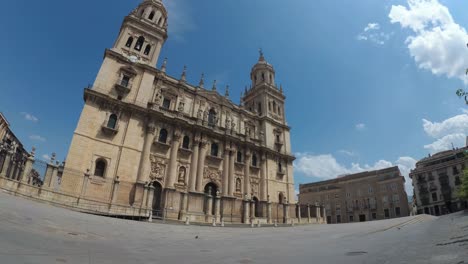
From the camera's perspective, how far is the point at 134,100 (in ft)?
80.4

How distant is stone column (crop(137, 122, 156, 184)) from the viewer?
2220 centimetres

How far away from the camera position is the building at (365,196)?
47844 millimetres

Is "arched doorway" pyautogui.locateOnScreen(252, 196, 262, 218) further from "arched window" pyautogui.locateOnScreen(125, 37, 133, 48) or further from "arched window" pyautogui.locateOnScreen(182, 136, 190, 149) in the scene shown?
"arched window" pyautogui.locateOnScreen(125, 37, 133, 48)

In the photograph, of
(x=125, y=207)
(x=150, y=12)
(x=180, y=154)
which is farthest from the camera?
(x=150, y=12)

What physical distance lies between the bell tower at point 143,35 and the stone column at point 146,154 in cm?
782

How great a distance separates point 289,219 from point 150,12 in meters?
30.7

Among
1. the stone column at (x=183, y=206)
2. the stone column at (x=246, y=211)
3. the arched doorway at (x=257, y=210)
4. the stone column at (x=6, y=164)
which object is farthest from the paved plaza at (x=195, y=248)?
the arched doorway at (x=257, y=210)

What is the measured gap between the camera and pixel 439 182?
153 feet

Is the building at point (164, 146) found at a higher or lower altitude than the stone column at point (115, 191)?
higher

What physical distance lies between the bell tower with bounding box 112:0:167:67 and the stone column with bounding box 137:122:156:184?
7.82 metres

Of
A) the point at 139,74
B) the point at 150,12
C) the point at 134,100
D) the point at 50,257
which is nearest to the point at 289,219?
the point at 134,100

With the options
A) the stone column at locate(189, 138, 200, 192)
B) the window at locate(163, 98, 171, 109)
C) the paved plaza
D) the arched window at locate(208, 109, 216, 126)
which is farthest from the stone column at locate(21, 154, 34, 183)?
the arched window at locate(208, 109, 216, 126)

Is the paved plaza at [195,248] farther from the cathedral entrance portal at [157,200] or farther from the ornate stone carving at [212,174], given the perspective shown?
the ornate stone carving at [212,174]

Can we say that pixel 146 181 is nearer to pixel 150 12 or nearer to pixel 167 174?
pixel 167 174
